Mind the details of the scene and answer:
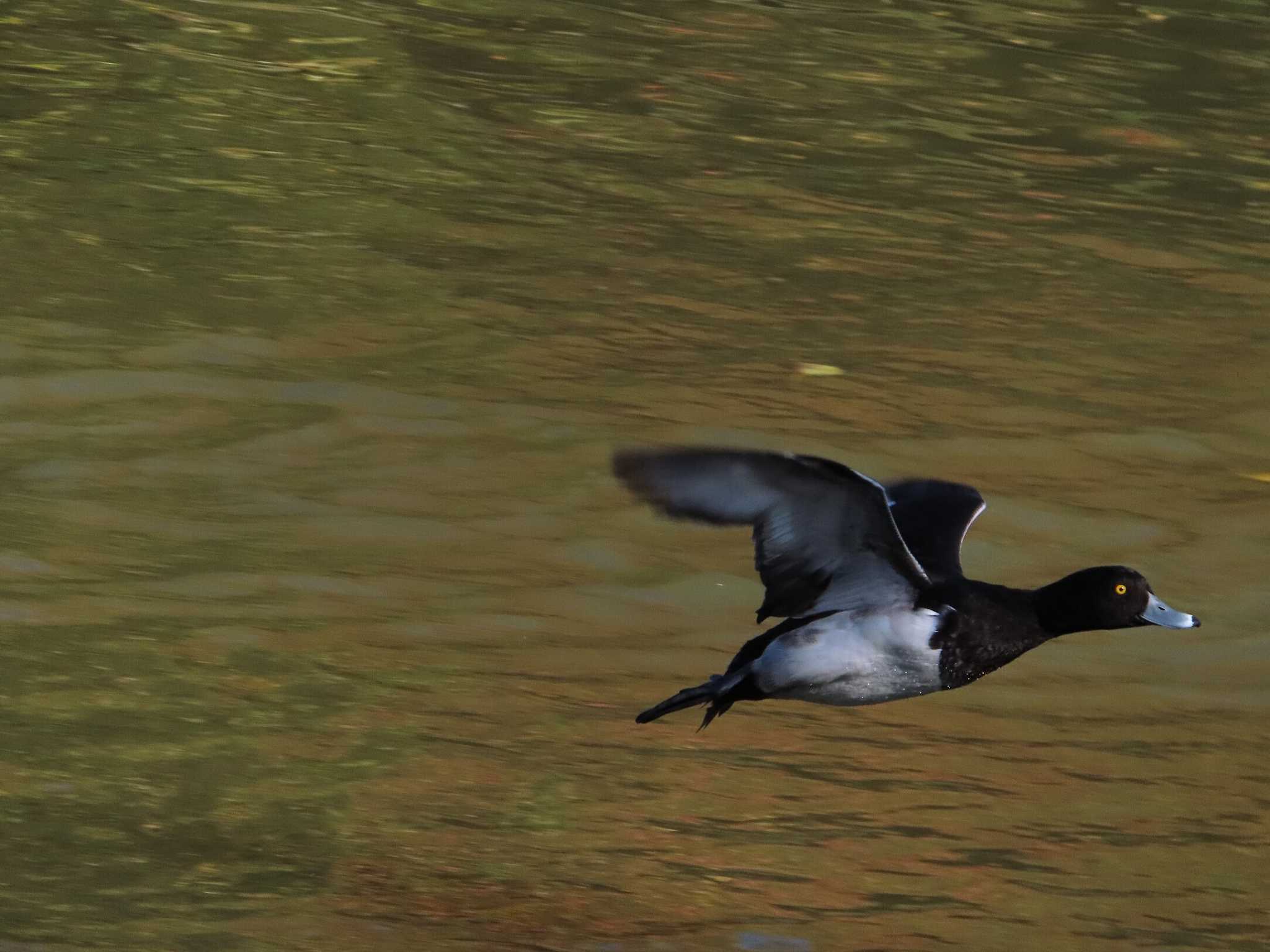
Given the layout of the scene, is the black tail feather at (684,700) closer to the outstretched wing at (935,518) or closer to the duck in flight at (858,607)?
the duck in flight at (858,607)

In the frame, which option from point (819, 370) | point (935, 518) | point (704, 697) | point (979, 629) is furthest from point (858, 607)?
point (819, 370)

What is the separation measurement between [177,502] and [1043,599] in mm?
3864

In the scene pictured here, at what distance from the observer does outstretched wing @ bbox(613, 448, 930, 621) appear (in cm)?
497

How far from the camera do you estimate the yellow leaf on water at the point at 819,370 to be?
32.9 ft

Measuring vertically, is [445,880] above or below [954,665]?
below

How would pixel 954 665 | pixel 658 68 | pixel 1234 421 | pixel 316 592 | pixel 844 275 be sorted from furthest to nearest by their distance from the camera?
pixel 658 68 < pixel 844 275 < pixel 1234 421 < pixel 316 592 < pixel 954 665

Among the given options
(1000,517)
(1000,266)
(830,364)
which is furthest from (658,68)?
(1000,517)

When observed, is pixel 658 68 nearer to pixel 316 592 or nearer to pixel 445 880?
pixel 316 592

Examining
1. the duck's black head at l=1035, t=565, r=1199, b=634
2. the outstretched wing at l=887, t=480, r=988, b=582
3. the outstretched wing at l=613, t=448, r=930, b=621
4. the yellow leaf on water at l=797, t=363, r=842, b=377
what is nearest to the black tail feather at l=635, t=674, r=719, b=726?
the outstretched wing at l=613, t=448, r=930, b=621

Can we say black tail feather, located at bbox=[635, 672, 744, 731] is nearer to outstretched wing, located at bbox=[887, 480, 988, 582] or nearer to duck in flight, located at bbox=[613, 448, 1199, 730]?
duck in flight, located at bbox=[613, 448, 1199, 730]

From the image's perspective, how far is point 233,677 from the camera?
693 centimetres

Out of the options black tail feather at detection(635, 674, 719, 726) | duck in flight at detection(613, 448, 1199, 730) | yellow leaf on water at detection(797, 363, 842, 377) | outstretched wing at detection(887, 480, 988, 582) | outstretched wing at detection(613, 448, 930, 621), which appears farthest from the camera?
yellow leaf on water at detection(797, 363, 842, 377)

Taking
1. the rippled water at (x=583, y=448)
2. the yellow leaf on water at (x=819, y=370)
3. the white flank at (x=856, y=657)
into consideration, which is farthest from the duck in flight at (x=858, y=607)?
the yellow leaf on water at (x=819, y=370)

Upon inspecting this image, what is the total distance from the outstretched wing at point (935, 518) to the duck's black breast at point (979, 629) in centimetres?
21
